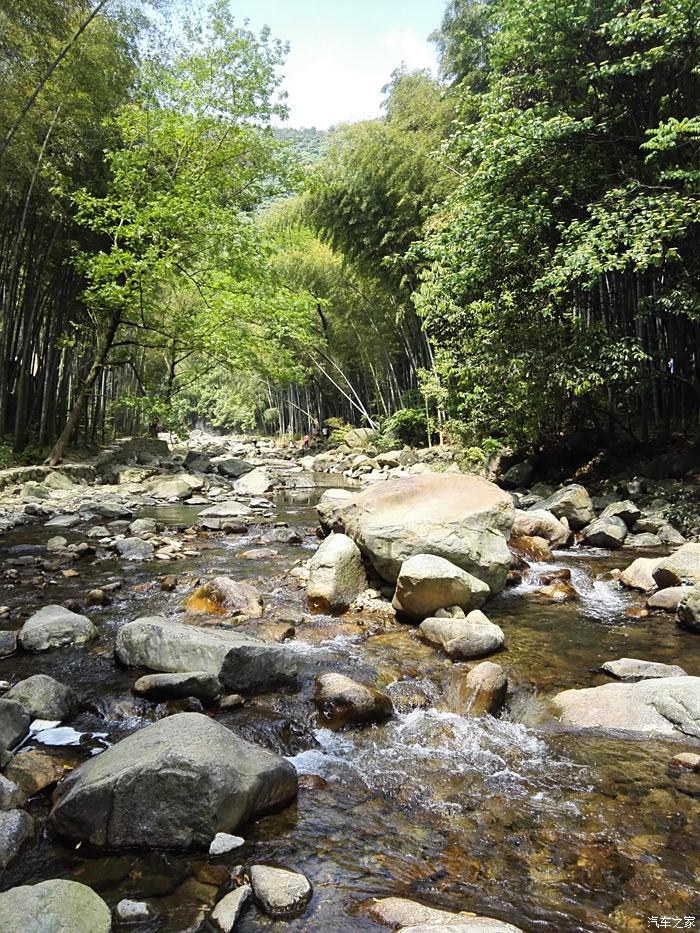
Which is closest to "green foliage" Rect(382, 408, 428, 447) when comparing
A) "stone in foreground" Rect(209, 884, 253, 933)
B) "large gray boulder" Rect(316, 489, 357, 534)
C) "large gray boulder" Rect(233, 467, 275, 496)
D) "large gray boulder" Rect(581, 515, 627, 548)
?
"large gray boulder" Rect(233, 467, 275, 496)

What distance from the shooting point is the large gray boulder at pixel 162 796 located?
6.78 feet

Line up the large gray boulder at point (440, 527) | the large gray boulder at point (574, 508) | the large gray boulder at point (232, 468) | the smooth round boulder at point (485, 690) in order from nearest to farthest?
the smooth round boulder at point (485, 690) < the large gray boulder at point (440, 527) < the large gray boulder at point (574, 508) < the large gray boulder at point (232, 468)

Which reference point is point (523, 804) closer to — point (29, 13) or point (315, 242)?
point (29, 13)

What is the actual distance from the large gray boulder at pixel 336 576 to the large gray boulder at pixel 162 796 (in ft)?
8.76

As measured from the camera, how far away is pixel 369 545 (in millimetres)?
5281

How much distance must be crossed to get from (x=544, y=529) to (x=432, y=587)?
11.5 feet

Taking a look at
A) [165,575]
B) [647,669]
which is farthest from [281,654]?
[165,575]

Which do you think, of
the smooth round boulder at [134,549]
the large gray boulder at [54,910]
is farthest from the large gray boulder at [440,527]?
the large gray boulder at [54,910]

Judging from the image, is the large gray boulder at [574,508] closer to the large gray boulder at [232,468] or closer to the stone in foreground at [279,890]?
the stone in foreground at [279,890]

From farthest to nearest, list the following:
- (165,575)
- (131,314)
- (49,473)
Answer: (131,314) → (49,473) → (165,575)

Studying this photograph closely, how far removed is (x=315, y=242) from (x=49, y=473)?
49.6ft

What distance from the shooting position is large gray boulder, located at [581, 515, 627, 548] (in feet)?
23.9

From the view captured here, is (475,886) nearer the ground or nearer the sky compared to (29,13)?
nearer the ground

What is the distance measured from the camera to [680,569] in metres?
5.22
